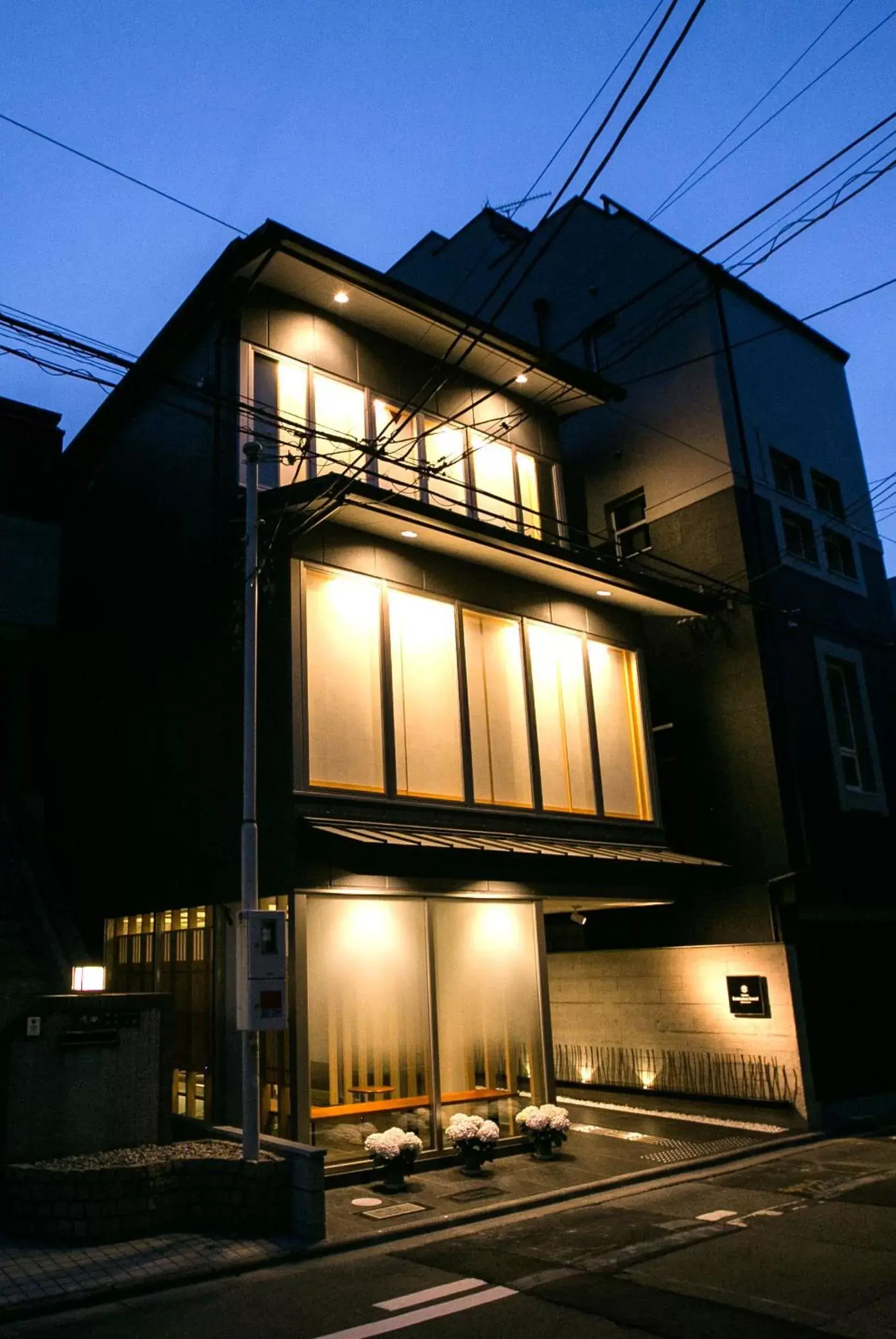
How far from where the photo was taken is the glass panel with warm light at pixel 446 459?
16.8 metres

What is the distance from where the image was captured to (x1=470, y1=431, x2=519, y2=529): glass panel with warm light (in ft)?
58.0

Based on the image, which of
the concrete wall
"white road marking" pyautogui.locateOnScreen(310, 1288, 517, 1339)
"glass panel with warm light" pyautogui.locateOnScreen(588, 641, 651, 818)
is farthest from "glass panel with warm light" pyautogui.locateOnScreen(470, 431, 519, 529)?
"white road marking" pyautogui.locateOnScreen(310, 1288, 517, 1339)

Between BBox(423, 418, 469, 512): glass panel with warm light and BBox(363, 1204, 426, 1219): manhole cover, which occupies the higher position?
BBox(423, 418, 469, 512): glass panel with warm light

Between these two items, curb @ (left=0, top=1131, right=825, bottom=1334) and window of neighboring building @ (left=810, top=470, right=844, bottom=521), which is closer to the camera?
curb @ (left=0, top=1131, right=825, bottom=1334)

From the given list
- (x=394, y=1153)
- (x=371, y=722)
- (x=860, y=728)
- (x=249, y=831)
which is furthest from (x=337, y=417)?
(x=860, y=728)

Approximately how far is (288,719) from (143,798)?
16.2 ft

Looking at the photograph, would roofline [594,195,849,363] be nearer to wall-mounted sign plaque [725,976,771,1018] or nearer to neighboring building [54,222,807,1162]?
neighboring building [54,222,807,1162]

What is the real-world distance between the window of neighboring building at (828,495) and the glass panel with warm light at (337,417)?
10.4 metres

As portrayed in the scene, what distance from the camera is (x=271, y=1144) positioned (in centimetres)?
1033

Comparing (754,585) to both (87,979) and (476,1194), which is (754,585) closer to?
(476,1194)

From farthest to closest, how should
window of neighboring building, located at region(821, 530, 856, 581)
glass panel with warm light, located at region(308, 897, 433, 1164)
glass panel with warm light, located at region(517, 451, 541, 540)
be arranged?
window of neighboring building, located at region(821, 530, 856, 581) < glass panel with warm light, located at region(517, 451, 541, 540) < glass panel with warm light, located at region(308, 897, 433, 1164)

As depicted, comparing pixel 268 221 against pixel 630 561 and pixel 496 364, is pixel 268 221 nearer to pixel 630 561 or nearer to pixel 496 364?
pixel 496 364

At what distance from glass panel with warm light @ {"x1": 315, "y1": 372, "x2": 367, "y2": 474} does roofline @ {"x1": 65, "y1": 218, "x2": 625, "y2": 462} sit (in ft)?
5.44

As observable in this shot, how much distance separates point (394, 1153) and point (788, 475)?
15373 millimetres
